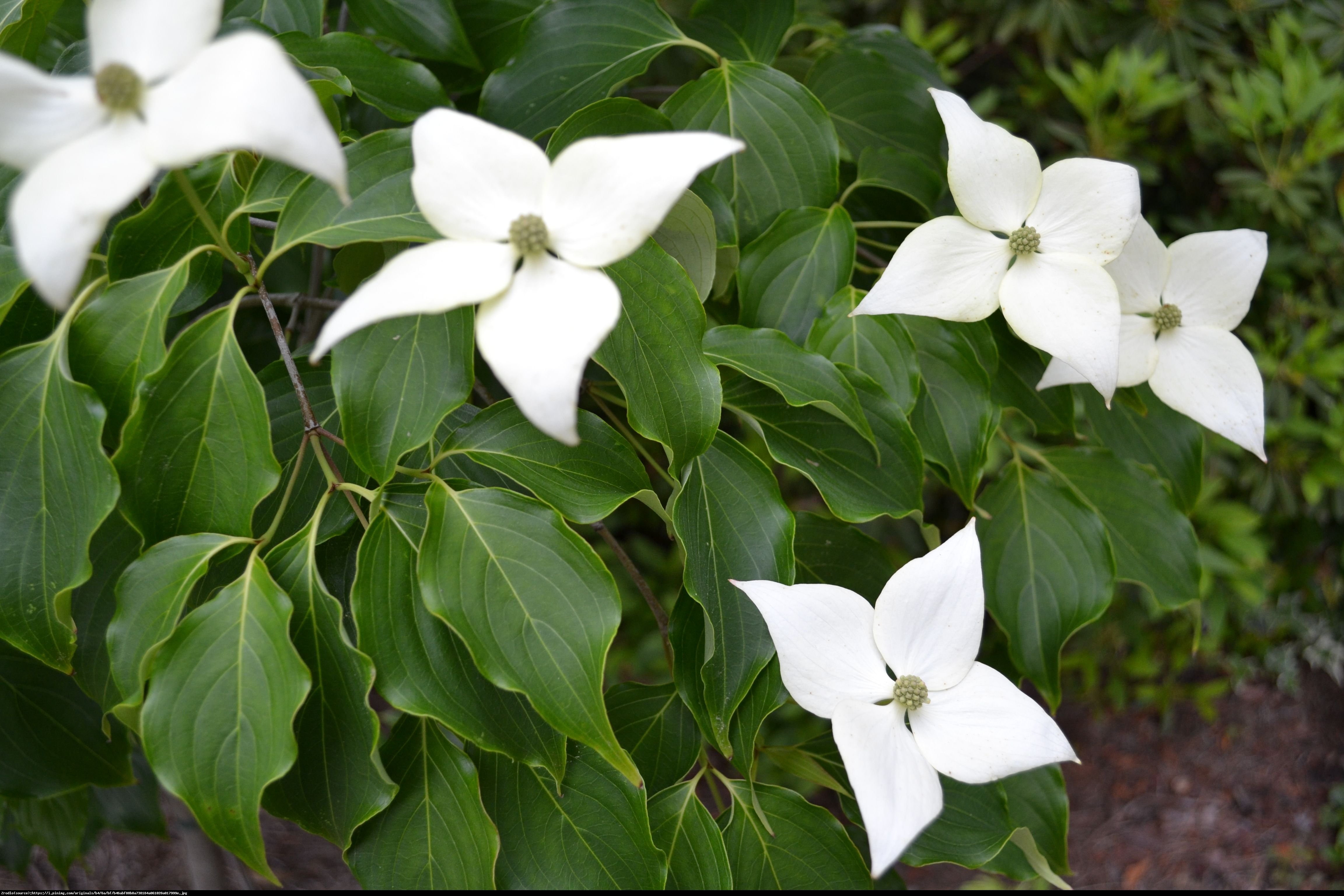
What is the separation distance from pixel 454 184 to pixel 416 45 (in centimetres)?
35

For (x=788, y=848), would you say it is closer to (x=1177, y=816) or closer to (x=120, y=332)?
(x=120, y=332)

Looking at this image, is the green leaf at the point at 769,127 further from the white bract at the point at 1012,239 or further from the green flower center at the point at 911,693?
the green flower center at the point at 911,693

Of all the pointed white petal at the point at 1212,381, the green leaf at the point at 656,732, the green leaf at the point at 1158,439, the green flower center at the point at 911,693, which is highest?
the pointed white petal at the point at 1212,381

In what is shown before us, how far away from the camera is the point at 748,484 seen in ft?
1.75

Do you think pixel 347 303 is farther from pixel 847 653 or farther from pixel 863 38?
pixel 863 38

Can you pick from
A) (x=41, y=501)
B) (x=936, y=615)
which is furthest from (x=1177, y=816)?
(x=41, y=501)

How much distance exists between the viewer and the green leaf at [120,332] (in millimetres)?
462

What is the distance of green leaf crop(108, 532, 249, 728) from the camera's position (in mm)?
456

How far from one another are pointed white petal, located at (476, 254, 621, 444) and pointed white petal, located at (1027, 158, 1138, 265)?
0.31 m

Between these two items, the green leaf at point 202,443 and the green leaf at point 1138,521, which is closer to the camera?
the green leaf at point 202,443

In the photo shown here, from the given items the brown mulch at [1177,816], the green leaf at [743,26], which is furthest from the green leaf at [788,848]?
the brown mulch at [1177,816]

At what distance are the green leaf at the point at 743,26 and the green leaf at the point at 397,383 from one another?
0.38 m

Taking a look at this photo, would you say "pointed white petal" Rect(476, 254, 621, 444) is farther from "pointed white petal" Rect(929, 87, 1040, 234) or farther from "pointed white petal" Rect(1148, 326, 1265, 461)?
"pointed white petal" Rect(1148, 326, 1265, 461)

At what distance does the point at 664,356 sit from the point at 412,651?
0.22 metres
